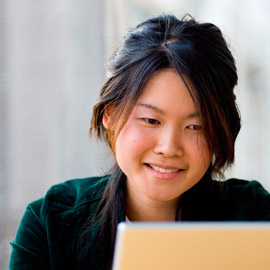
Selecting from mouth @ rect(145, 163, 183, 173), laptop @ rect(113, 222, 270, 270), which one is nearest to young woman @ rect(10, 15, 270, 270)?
mouth @ rect(145, 163, 183, 173)

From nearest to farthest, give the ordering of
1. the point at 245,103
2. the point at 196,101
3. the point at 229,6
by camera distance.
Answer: the point at 196,101 < the point at 229,6 < the point at 245,103

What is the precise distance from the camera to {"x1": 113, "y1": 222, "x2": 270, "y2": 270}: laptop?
61cm

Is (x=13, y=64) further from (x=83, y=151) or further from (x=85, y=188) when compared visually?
(x=85, y=188)

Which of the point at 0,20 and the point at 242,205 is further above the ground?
the point at 0,20

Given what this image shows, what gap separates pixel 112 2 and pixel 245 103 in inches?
40.9

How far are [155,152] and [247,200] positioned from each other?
41 cm

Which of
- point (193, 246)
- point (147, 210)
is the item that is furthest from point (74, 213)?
point (193, 246)

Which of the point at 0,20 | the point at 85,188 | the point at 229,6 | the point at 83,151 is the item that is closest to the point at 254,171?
the point at 229,6

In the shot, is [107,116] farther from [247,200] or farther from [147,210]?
[247,200]

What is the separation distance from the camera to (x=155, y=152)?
3.73 feet

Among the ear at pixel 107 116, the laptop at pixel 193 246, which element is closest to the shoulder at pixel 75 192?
the ear at pixel 107 116

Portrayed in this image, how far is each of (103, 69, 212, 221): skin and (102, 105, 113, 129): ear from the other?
4.3 inches

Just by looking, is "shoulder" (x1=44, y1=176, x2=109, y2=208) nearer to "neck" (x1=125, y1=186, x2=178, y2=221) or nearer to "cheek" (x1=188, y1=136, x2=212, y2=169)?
"neck" (x1=125, y1=186, x2=178, y2=221)

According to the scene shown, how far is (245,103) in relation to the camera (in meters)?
2.46
